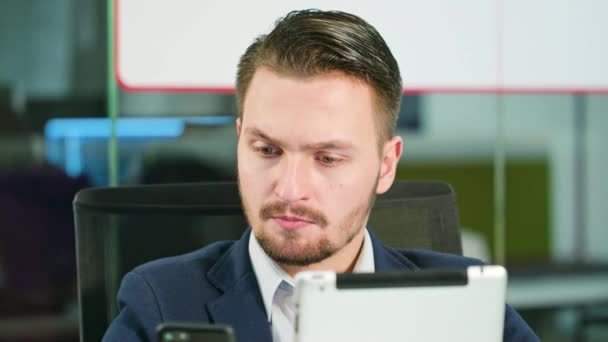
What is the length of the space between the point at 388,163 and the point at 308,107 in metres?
0.23

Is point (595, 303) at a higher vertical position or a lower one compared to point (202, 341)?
lower

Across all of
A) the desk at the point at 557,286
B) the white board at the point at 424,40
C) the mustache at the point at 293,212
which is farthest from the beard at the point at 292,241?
the desk at the point at 557,286

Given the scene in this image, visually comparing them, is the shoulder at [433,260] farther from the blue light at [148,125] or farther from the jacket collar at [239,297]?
the blue light at [148,125]

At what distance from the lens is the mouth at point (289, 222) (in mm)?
1235

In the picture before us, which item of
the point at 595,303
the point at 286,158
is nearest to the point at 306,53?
the point at 286,158

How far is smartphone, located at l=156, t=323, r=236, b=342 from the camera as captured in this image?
0.87m

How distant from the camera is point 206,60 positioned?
219 centimetres

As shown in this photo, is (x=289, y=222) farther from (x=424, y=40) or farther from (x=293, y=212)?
(x=424, y=40)

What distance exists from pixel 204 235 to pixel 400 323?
25.4 inches

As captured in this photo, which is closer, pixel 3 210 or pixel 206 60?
pixel 206 60

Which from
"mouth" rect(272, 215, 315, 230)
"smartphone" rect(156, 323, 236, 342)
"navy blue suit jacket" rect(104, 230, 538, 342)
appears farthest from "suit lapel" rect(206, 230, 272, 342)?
"smartphone" rect(156, 323, 236, 342)

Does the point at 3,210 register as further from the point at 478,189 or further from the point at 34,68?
the point at 478,189

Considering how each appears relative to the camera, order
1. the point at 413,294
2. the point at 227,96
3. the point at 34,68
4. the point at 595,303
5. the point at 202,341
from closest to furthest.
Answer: the point at 202,341 → the point at 413,294 → the point at 227,96 → the point at 34,68 → the point at 595,303

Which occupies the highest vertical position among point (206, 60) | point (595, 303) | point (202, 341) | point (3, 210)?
point (206, 60)
